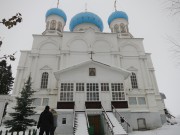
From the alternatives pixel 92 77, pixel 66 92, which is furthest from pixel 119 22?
pixel 66 92

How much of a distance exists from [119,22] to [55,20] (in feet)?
43.6

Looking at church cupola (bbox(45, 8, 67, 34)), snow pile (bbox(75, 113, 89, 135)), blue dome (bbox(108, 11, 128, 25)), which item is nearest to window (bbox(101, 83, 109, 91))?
snow pile (bbox(75, 113, 89, 135))

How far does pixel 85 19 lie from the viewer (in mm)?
32438

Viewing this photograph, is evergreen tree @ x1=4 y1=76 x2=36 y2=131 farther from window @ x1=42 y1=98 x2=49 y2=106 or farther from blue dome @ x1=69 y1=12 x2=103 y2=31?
blue dome @ x1=69 y1=12 x2=103 y2=31

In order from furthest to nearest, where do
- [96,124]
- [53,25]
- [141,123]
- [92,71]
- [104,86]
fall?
1. [53,25]
2. [141,123]
3. [92,71]
4. [104,86]
5. [96,124]

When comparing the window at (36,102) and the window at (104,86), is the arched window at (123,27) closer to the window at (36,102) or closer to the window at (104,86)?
the window at (104,86)

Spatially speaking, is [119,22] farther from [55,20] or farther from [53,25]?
[53,25]

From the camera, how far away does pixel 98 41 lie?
28.2 metres

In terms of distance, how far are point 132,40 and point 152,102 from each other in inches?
468

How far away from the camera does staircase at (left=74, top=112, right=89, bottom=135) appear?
11758 mm

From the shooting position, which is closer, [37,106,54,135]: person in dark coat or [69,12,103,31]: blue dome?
[37,106,54,135]: person in dark coat

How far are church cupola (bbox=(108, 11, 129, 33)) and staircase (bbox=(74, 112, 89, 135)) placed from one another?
856 inches

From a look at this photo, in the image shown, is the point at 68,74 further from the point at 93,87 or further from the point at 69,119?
the point at 69,119

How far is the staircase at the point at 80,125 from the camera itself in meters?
11.8
